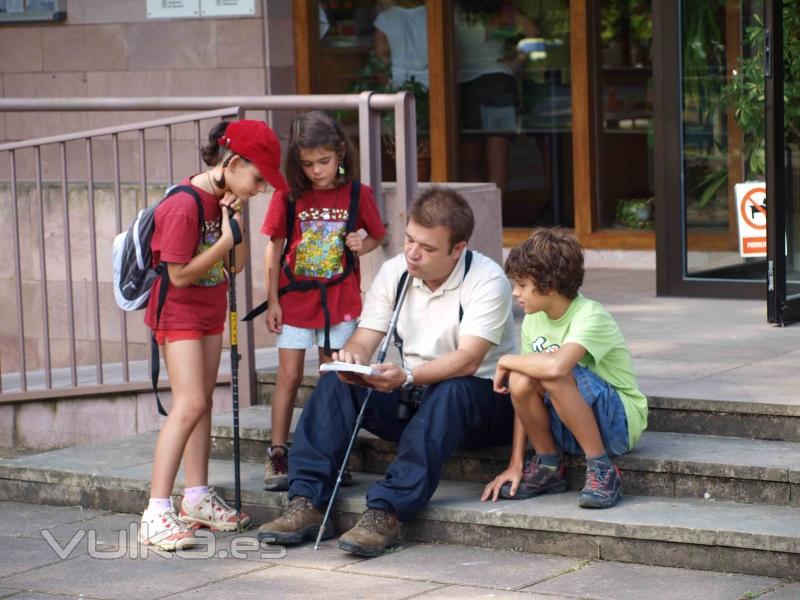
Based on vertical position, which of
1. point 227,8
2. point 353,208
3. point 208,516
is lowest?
point 208,516

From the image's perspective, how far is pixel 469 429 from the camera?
5262 millimetres

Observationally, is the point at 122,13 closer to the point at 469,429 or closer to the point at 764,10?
the point at 764,10

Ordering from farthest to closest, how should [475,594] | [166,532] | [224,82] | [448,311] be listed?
[224,82] < [448,311] < [166,532] < [475,594]

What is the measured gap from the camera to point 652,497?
5.20 m

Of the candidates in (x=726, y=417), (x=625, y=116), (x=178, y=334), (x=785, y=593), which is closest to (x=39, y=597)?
(x=178, y=334)

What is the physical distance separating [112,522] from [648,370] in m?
2.21

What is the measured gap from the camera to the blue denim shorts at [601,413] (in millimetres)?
5086

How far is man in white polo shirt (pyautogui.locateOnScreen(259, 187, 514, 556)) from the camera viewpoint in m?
5.12

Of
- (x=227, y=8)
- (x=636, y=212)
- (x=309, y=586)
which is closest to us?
(x=309, y=586)

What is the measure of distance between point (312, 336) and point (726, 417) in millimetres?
1558

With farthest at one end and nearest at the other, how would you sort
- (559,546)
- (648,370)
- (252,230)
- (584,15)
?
(584,15) → (252,230) → (648,370) → (559,546)

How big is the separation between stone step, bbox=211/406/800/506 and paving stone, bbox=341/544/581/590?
0.45m

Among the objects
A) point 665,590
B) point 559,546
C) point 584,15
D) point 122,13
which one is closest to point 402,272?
point 559,546

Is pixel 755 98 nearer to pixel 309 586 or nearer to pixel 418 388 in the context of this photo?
pixel 418 388
